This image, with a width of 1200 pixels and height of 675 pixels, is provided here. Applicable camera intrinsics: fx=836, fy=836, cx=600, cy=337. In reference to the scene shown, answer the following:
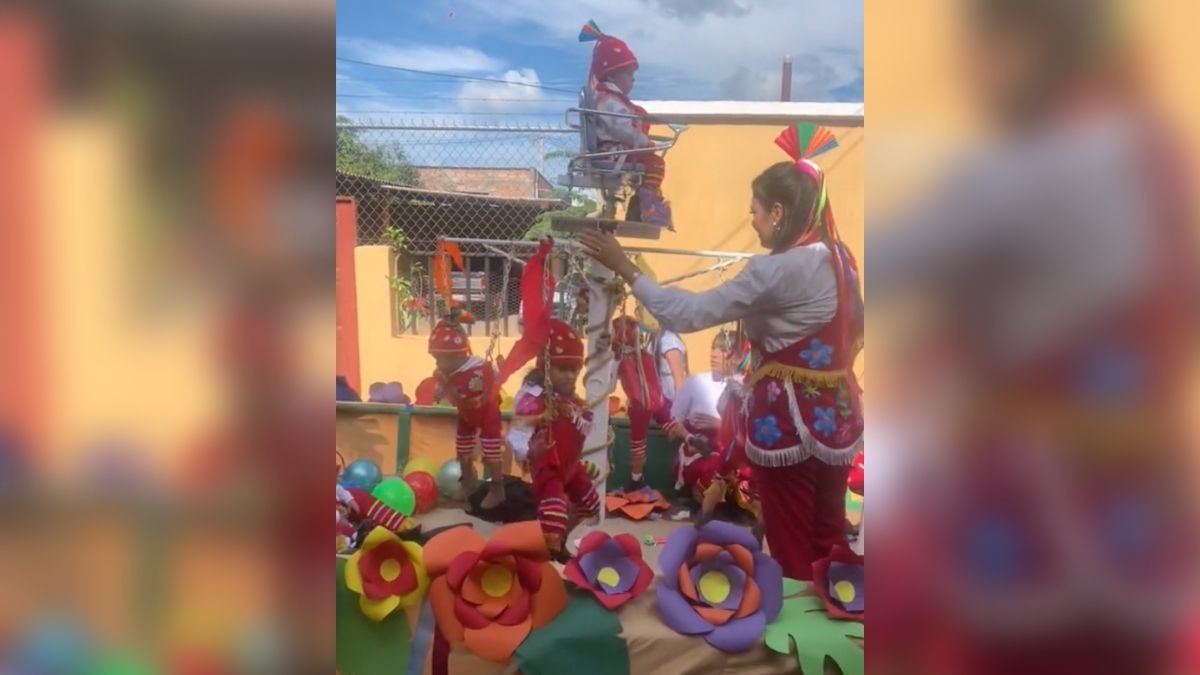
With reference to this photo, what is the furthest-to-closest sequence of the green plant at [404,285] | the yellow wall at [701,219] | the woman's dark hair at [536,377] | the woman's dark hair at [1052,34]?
the green plant at [404,285], the woman's dark hair at [536,377], the yellow wall at [701,219], the woman's dark hair at [1052,34]

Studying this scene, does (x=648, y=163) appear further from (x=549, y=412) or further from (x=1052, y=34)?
(x=1052, y=34)

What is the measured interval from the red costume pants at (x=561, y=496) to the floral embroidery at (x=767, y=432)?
0.46 m

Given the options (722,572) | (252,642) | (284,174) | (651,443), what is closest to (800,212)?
(722,572)

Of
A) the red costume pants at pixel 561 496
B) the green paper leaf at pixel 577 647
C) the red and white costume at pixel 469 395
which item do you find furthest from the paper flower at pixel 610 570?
the red and white costume at pixel 469 395

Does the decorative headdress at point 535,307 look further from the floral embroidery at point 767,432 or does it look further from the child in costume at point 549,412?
the floral embroidery at point 767,432

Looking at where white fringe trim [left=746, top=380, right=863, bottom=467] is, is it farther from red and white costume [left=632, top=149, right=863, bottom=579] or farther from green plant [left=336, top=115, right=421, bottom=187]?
green plant [left=336, top=115, right=421, bottom=187]

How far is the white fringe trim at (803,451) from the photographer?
77.8 inches

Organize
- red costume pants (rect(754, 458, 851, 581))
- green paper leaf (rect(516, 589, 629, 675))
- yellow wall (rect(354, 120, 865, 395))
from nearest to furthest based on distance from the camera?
green paper leaf (rect(516, 589, 629, 675)) < red costume pants (rect(754, 458, 851, 581)) < yellow wall (rect(354, 120, 865, 395))

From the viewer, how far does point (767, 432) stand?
2.03 m

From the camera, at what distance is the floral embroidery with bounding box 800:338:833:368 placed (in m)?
2.00

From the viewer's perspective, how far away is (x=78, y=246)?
98cm

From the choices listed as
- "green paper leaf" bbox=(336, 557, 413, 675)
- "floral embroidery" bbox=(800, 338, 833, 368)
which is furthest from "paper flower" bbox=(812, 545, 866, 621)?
"green paper leaf" bbox=(336, 557, 413, 675)

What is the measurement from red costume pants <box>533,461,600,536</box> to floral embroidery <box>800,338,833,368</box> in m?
0.64

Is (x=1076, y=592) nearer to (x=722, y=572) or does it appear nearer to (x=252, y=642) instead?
(x=722, y=572)
